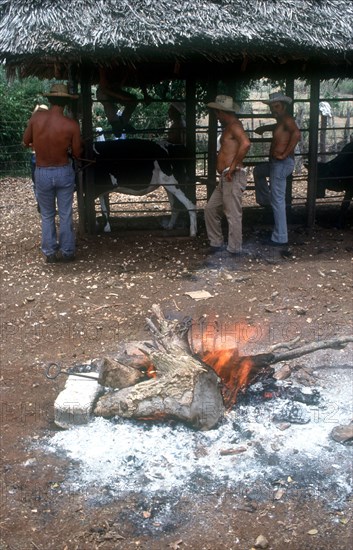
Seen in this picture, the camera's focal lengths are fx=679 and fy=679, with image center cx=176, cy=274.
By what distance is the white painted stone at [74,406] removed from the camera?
4.66 metres

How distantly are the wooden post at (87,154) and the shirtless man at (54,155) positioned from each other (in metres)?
0.59

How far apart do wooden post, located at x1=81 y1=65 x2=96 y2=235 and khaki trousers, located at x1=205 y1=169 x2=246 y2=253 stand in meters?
1.76

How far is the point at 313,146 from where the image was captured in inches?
398

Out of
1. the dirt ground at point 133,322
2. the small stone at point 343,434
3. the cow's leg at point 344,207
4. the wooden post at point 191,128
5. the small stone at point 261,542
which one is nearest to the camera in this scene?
the small stone at point 261,542

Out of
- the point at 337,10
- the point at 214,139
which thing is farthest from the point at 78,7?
the point at 337,10

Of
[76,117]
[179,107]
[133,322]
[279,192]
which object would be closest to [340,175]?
[279,192]

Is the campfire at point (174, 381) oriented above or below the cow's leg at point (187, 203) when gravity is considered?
below

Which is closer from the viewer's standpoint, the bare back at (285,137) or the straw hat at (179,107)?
the bare back at (285,137)

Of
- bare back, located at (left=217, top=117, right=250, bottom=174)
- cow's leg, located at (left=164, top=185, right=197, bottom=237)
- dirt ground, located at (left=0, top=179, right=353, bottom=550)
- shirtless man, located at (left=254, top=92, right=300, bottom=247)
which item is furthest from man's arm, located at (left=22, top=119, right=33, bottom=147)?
shirtless man, located at (left=254, top=92, right=300, bottom=247)

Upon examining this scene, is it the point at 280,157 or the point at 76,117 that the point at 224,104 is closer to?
the point at 280,157

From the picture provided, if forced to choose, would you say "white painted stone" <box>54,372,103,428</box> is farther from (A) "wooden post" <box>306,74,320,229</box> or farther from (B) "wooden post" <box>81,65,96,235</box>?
(A) "wooden post" <box>306,74,320,229</box>

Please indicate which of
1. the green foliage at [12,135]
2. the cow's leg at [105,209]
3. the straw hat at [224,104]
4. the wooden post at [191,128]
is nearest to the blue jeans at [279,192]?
the straw hat at [224,104]

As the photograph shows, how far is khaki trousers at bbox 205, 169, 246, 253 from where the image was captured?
28.0 ft

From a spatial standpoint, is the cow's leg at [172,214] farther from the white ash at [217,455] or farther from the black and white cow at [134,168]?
the white ash at [217,455]
